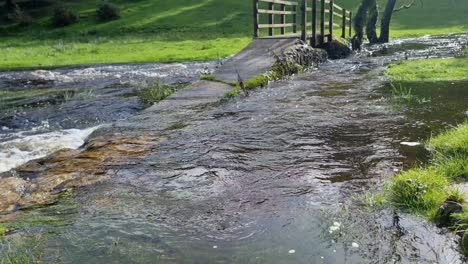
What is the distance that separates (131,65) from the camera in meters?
24.0

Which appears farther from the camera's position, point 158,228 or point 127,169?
point 127,169

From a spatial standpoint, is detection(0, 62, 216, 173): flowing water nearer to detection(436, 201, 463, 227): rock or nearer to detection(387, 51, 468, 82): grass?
detection(436, 201, 463, 227): rock

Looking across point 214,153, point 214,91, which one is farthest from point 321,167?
point 214,91

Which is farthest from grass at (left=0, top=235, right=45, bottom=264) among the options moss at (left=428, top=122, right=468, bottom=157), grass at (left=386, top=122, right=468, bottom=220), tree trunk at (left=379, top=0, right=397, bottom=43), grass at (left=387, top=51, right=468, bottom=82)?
tree trunk at (left=379, top=0, right=397, bottom=43)

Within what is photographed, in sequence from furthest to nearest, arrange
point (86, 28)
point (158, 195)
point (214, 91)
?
1. point (86, 28)
2. point (214, 91)
3. point (158, 195)

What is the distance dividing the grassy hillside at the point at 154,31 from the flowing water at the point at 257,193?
55.3 ft

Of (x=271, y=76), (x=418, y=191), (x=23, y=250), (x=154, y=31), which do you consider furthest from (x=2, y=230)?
(x=154, y=31)

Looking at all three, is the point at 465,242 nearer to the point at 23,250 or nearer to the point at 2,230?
the point at 23,250

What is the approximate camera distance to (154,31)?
131 feet

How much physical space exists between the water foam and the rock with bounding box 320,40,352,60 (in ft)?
53.2

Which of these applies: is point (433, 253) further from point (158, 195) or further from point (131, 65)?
point (131, 65)

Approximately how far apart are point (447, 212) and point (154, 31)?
37134mm

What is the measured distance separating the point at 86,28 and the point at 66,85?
26422mm

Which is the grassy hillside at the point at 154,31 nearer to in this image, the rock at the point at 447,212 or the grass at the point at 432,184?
the grass at the point at 432,184
